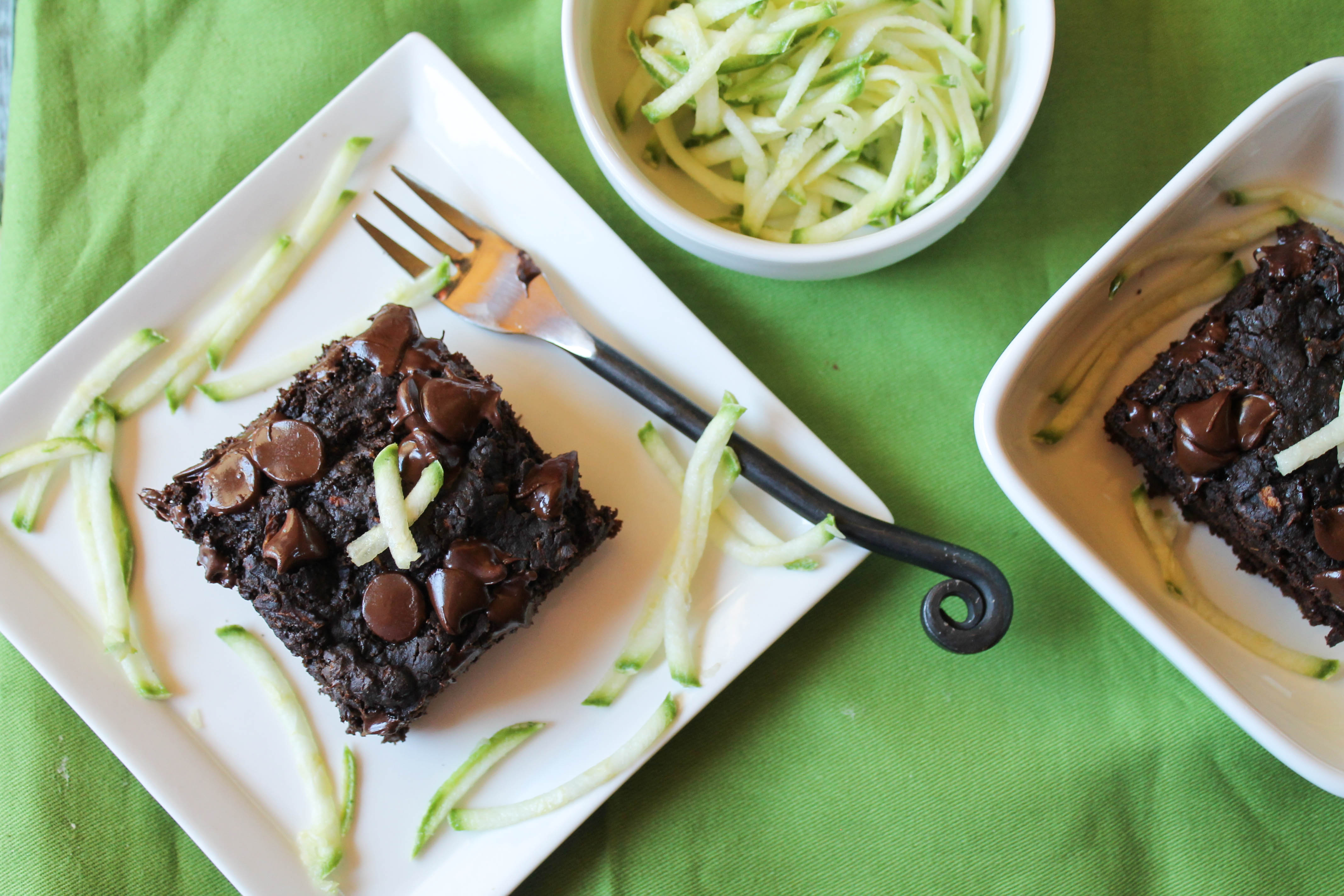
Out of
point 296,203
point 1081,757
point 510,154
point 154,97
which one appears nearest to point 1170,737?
point 1081,757

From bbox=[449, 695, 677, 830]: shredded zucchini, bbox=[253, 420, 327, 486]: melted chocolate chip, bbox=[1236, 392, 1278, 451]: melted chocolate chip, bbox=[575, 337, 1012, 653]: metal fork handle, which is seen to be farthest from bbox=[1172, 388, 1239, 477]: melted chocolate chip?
bbox=[253, 420, 327, 486]: melted chocolate chip

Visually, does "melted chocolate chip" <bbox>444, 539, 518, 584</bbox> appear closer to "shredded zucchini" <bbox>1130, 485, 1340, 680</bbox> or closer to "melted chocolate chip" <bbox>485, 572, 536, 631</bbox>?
"melted chocolate chip" <bbox>485, 572, 536, 631</bbox>

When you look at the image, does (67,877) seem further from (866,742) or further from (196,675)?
(866,742)

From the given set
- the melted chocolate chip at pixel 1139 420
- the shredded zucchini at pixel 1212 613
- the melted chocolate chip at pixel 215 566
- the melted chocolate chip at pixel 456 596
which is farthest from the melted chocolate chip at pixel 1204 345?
the melted chocolate chip at pixel 215 566

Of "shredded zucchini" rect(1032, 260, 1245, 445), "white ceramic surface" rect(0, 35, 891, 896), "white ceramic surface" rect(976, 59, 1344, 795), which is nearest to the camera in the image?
"white ceramic surface" rect(976, 59, 1344, 795)

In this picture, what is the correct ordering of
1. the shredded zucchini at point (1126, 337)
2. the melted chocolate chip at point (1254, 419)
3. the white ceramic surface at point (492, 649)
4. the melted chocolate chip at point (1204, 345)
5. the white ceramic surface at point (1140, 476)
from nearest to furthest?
the white ceramic surface at point (1140, 476) → the melted chocolate chip at point (1254, 419) → the melted chocolate chip at point (1204, 345) → the shredded zucchini at point (1126, 337) → the white ceramic surface at point (492, 649)

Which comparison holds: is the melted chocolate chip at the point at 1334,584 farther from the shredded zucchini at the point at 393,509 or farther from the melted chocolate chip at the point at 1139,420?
the shredded zucchini at the point at 393,509
